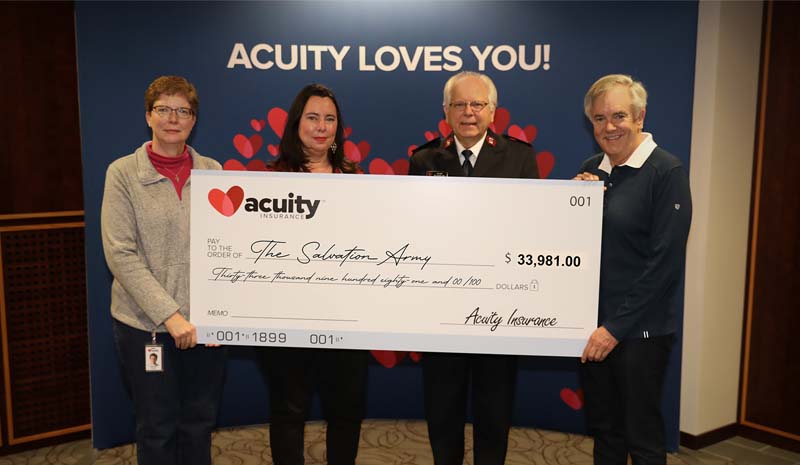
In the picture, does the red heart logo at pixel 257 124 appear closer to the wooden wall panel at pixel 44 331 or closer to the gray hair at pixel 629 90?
the wooden wall panel at pixel 44 331

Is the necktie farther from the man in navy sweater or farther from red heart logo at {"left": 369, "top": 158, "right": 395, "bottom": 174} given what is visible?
red heart logo at {"left": 369, "top": 158, "right": 395, "bottom": 174}

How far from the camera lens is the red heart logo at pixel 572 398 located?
349cm

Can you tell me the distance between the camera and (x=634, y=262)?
216 centimetres

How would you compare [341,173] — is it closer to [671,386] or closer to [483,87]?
[483,87]

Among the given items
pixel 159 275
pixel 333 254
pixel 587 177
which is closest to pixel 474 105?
pixel 587 177

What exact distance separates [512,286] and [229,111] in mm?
1867

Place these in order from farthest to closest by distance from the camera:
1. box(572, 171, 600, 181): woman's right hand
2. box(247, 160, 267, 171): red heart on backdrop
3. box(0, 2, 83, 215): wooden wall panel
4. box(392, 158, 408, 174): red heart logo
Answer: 1. box(392, 158, 408, 174): red heart logo
2. box(247, 160, 267, 171): red heart on backdrop
3. box(0, 2, 83, 215): wooden wall panel
4. box(572, 171, 600, 181): woman's right hand

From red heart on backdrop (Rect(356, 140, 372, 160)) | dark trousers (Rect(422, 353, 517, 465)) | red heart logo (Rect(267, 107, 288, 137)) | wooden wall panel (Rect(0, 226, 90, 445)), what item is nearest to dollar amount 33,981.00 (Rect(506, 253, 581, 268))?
dark trousers (Rect(422, 353, 517, 465))

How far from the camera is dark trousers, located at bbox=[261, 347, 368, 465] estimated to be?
7.71 ft

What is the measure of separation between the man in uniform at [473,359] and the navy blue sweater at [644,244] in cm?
36

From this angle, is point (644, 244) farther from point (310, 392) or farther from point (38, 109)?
point (38, 109)

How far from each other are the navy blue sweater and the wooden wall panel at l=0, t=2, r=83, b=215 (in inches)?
108

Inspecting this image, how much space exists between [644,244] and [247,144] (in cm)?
210

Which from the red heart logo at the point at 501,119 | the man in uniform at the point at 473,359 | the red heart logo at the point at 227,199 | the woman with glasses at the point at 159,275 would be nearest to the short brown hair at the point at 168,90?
the woman with glasses at the point at 159,275
